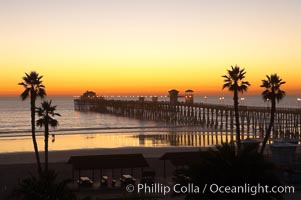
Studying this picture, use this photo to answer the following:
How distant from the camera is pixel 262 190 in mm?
12797

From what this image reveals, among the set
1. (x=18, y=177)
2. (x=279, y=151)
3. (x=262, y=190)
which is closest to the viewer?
(x=262, y=190)

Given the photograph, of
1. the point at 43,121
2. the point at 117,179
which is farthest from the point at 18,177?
the point at 117,179

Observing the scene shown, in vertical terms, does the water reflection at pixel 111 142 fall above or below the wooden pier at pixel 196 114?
below

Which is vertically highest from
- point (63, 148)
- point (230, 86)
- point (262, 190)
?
point (230, 86)

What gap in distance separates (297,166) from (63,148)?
27194 mm

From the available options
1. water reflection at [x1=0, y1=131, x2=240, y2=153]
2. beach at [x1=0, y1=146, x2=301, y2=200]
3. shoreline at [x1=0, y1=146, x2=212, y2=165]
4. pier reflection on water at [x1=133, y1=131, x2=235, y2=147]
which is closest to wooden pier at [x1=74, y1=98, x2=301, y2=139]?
pier reflection on water at [x1=133, y1=131, x2=235, y2=147]

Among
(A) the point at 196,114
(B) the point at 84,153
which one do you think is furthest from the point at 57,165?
(A) the point at 196,114

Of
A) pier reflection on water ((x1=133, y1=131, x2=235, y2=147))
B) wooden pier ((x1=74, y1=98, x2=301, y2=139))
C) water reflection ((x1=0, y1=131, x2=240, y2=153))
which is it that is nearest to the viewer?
water reflection ((x1=0, y1=131, x2=240, y2=153))

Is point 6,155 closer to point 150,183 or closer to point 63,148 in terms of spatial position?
point 63,148

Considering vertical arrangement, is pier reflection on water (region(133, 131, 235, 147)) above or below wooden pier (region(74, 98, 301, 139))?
below

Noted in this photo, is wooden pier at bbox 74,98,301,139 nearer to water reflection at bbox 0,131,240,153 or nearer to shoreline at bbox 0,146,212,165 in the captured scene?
water reflection at bbox 0,131,240,153

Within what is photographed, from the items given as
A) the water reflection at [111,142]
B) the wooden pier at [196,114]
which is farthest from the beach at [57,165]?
the wooden pier at [196,114]

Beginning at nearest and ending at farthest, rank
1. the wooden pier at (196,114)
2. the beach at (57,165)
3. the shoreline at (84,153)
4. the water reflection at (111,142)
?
the beach at (57,165)
the shoreline at (84,153)
the water reflection at (111,142)
the wooden pier at (196,114)

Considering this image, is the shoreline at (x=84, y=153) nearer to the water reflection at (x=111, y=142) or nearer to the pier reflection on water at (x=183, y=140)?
the water reflection at (x=111, y=142)
